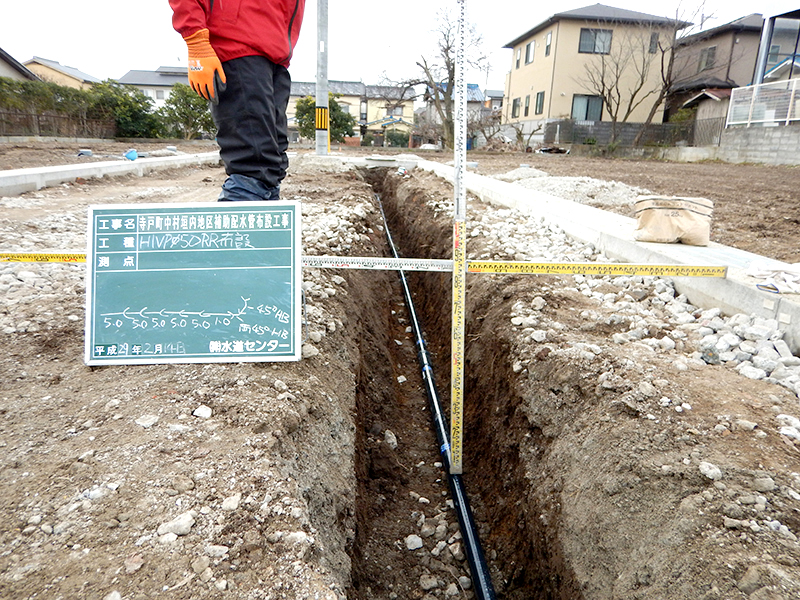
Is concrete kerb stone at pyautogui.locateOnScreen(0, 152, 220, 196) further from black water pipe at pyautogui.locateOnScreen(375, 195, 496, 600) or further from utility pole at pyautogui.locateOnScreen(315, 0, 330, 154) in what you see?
black water pipe at pyautogui.locateOnScreen(375, 195, 496, 600)

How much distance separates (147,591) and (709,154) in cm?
2202

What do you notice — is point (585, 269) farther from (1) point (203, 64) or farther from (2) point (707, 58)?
(2) point (707, 58)

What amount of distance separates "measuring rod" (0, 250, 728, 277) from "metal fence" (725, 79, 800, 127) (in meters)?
16.7

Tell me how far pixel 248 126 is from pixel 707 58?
30.0 meters

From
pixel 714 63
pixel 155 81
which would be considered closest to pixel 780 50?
pixel 714 63

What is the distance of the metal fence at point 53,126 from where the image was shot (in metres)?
17.0

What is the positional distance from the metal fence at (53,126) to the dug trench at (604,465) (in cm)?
1940

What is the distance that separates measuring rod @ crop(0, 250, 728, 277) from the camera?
3.09m

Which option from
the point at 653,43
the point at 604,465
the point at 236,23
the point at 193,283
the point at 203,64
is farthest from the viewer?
the point at 653,43

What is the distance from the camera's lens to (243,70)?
2979 millimetres

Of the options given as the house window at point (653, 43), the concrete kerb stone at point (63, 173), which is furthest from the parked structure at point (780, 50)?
the concrete kerb stone at point (63, 173)

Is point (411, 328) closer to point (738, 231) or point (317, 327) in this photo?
point (317, 327)

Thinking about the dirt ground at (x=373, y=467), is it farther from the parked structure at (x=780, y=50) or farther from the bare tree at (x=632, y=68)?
the bare tree at (x=632, y=68)

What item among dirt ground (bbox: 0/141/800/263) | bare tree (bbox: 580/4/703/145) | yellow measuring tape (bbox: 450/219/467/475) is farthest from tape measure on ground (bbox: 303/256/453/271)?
bare tree (bbox: 580/4/703/145)
